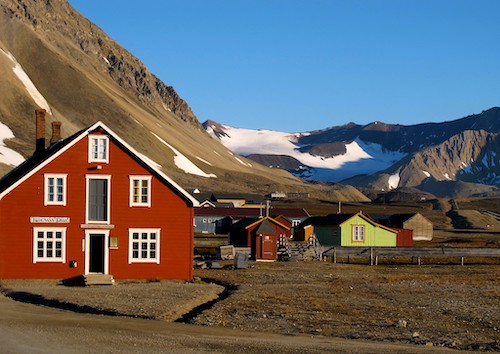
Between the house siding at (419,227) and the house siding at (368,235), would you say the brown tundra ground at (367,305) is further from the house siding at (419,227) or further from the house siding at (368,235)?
the house siding at (419,227)

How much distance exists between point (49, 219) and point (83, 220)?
69.7 inches

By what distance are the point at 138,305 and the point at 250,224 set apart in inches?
1816

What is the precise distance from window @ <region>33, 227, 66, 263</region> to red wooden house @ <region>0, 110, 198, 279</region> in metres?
0.05

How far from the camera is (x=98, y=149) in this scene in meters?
51.7

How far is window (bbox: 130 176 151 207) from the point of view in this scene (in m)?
52.3

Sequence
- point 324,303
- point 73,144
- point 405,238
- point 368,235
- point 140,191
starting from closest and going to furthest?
point 324,303, point 73,144, point 140,191, point 368,235, point 405,238

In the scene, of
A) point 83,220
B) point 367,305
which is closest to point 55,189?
point 83,220

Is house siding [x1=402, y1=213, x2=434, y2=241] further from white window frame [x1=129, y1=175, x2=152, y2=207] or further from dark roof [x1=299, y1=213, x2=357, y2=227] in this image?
white window frame [x1=129, y1=175, x2=152, y2=207]

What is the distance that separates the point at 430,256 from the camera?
3063 inches

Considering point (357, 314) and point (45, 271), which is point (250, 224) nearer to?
point (45, 271)

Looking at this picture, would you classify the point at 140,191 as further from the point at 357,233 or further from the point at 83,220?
the point at 357,233

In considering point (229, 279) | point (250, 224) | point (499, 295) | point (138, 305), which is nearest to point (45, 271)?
point (229, 279)

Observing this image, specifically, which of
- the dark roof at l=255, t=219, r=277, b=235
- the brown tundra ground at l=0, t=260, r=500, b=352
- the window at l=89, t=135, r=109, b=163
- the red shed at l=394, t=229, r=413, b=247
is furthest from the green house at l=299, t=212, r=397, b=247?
the window at l=89, t=135, r=109, b=163

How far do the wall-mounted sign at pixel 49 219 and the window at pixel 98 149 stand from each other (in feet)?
11.2
